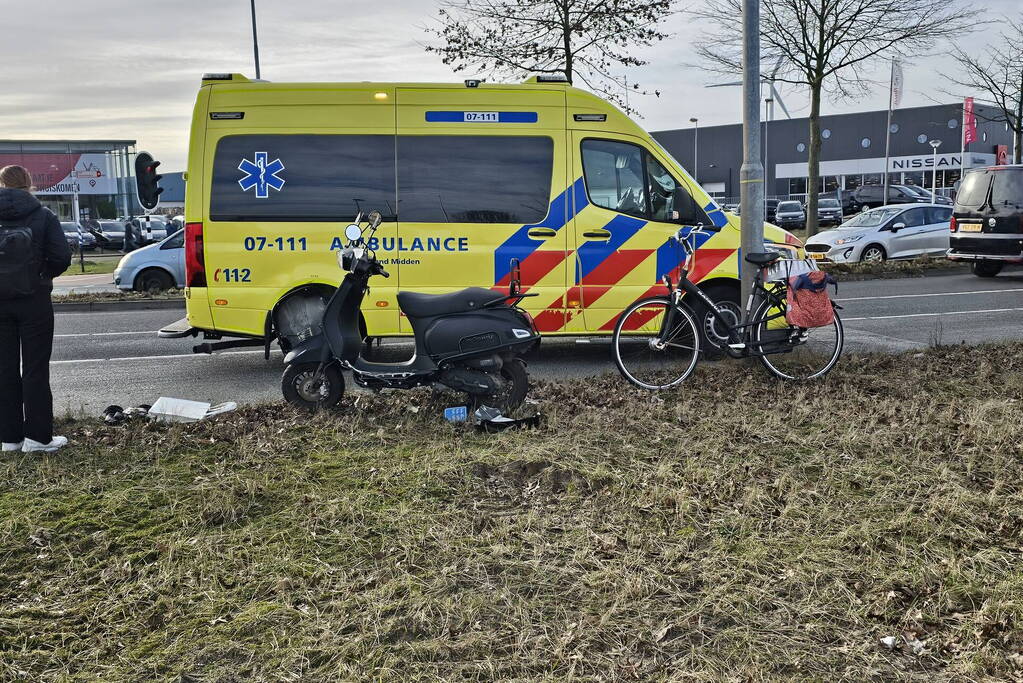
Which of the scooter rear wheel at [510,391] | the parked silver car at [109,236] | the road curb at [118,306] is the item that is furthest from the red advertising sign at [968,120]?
the parked silver car at [109,236]

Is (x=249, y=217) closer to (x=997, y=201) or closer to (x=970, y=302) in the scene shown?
(x=970, y=302)

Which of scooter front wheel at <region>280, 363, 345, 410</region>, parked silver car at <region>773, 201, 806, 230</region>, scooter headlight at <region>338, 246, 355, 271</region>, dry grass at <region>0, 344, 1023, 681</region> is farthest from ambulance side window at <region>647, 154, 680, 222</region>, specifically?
parked silver car at <region>773, 201, 806, 230</region>

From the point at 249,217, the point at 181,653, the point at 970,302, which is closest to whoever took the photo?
the point at 181,653

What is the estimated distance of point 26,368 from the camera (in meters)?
5.59

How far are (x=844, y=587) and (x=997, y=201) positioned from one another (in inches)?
633

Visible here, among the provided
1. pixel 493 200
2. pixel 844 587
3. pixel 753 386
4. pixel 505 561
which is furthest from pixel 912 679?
pixel 493 200

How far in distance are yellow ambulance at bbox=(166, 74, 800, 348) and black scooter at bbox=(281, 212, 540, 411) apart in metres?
2.04

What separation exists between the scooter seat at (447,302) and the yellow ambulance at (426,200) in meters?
2.26

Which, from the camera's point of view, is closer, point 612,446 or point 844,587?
point 844,587

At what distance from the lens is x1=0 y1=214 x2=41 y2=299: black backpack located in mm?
5320

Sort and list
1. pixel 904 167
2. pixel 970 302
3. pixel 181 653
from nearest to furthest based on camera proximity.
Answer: pixel 181 653 → pixel 970 302 → pixel 904 167

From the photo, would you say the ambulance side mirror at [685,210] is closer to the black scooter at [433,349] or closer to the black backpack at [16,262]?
the black scooter at [433,349]

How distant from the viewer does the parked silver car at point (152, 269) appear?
17.6 metres

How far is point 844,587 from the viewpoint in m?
3.61
